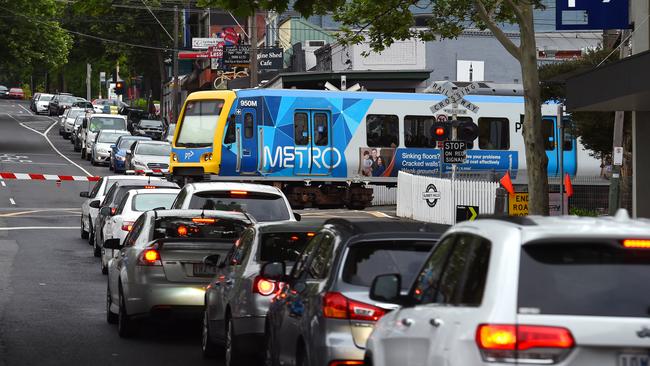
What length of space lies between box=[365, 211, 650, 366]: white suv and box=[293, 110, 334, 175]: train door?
3349 centimetres

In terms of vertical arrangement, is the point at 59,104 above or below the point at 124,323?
above

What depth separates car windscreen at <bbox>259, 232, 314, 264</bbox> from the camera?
13023mm

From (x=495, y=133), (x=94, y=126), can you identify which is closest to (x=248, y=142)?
(x=495, y=133)

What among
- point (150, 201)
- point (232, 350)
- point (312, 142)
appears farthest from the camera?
point (312, 142)

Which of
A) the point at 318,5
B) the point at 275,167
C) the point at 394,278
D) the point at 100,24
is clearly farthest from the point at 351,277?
the point at 100,24

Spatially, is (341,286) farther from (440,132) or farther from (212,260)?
(440,132)

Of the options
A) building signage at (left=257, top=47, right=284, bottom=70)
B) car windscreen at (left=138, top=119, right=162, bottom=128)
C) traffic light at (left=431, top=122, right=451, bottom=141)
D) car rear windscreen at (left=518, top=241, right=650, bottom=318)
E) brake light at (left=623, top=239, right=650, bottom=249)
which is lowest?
car rear windscreen at (left=518, top=241, right=650, bottom=318)

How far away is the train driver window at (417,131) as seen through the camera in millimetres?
42781

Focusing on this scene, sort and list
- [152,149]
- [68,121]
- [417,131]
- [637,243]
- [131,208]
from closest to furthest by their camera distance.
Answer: [637,243] → [131,208] → [417,131] → [152,149] → [68,121]

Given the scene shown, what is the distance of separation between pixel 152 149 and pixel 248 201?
29.9m

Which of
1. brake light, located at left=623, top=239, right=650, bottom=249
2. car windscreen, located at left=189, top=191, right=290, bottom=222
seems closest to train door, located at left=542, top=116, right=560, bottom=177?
car windscreen, located at left=189, top=191, right=290, bottom=222

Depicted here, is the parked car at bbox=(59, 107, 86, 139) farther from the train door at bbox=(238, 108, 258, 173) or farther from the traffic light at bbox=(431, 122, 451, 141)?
the traffic light at bbox=(431, 122, 451, 141)

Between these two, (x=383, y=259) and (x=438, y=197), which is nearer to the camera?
(x=383, y=259)

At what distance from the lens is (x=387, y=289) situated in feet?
26.0
